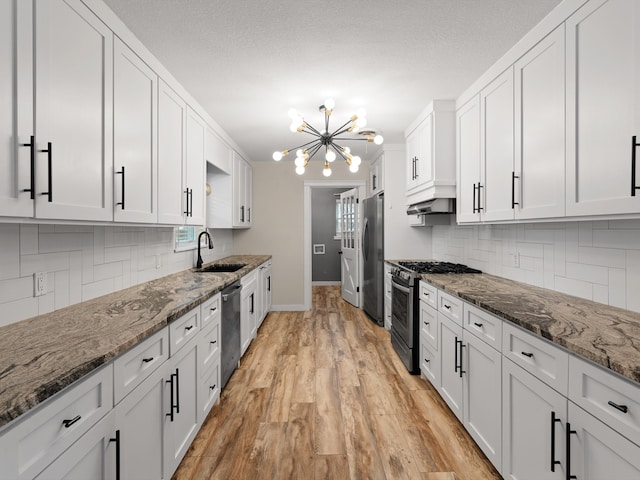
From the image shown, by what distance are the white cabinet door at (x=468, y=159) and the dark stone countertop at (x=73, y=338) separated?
214cm

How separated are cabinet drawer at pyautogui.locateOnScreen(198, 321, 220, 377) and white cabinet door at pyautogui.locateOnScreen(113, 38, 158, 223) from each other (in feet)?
2.69

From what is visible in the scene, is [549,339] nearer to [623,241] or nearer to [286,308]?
[623,241]

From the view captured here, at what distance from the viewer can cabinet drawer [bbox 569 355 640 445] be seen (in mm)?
928

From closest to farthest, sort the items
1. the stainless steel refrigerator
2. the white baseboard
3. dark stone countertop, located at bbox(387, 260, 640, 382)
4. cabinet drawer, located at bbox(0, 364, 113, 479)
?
1. cabinet drawer, located at bbox(0, 364, 113, 479)
2. dark stone countertop, located at bbox(387, 260, 640, 382)
3. the stainless steel refrigerator
4. the white baseboard

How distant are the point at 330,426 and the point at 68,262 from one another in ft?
6.12

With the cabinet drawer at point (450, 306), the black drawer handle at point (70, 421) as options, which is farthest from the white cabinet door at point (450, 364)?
the black drawer handle at point (70, 421)

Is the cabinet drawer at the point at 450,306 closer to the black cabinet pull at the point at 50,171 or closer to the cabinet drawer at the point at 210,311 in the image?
the cabinet drawer at the point at 210,311

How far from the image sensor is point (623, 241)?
161 cm

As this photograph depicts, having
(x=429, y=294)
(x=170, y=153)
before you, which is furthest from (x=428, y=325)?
Result: (x=170, y=153)

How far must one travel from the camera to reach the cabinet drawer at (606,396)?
0.93m

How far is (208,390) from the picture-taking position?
2199mm

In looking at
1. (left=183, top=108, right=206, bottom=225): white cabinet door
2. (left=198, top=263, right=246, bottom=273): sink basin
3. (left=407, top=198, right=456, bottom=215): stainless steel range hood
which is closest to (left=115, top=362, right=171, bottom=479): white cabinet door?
(left=183, top=108, right=206, bottom=225): white cabinet door

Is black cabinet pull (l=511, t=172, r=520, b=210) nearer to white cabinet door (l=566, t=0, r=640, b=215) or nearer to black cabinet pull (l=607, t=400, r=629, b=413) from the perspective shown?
white cabinet door (l=566, t=0, r=640, b=215)

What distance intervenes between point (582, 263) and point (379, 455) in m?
1.62
